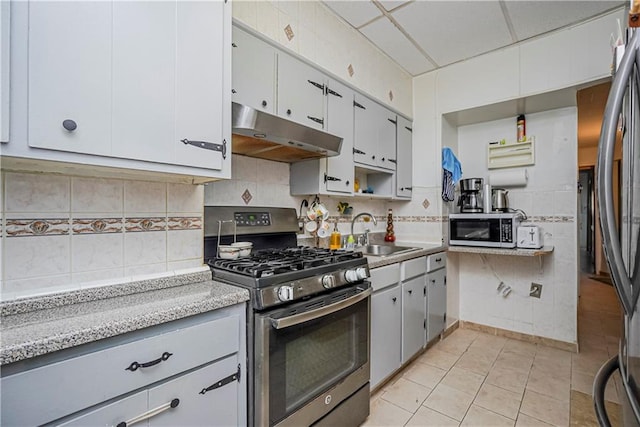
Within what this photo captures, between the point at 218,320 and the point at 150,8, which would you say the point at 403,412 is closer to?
the point at 218,320

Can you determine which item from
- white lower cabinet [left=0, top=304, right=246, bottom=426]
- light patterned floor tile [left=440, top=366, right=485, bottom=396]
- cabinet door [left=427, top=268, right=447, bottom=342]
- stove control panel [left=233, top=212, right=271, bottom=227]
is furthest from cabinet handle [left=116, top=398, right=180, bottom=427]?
cabinet door [left=427, top=268, right=447, bottom=342]

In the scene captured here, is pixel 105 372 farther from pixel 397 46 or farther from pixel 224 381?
pixel 397 46

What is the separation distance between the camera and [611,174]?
73 cm

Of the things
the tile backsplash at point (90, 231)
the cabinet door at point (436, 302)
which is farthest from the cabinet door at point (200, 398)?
the cabinet door at point (436, 302)

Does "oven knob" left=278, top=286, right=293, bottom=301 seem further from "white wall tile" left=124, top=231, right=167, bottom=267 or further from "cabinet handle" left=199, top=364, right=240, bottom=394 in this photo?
"white wall tile" left=124, top=231, right=167, bottom=267

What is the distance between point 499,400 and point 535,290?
1333 millimetres

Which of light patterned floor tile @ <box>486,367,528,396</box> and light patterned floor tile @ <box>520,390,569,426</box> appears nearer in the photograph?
light patterned floor tile @ <box>520,390,569,426</box>

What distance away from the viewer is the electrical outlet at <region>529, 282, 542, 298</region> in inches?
109

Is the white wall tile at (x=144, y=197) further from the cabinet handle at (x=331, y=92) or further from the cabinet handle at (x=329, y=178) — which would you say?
the cabinet handle at (x=331, y=92)

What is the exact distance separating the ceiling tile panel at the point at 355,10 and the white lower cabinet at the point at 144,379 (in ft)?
6.90

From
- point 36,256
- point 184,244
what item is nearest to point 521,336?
point 184,244

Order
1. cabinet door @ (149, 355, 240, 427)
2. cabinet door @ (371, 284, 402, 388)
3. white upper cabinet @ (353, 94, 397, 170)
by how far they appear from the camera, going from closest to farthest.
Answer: cabinet door @ (149, 355, 240, 427), cabinet door @ (371, 284, 402, 388), white upper cabinet @ (353, 94, 397, 170)

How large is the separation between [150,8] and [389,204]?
258cm

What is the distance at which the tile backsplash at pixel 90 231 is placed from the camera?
1.00 m
